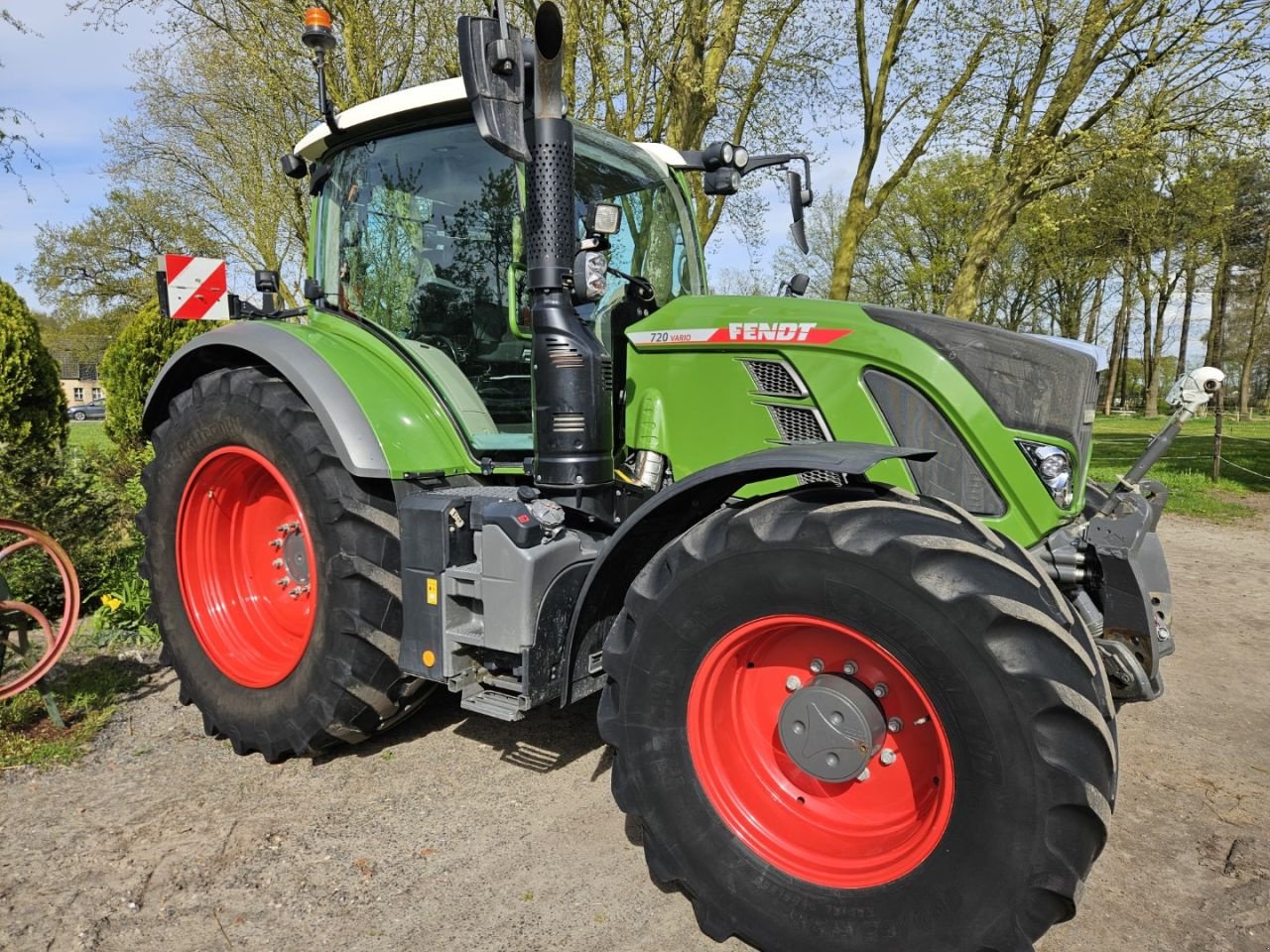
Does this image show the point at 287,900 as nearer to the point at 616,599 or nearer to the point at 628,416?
the point at 616,599

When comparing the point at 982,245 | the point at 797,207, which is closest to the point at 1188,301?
the point at 982,245

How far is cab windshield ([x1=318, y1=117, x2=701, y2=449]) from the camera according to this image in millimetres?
3264

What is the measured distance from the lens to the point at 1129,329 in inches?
1272

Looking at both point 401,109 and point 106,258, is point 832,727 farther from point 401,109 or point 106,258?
point 106,258

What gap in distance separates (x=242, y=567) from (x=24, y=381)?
382 cm

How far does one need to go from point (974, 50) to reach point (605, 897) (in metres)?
13.0

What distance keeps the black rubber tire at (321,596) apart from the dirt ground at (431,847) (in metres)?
0.20

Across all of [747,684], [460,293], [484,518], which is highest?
[460,293]

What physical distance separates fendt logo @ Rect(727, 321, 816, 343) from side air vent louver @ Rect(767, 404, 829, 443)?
23 cm

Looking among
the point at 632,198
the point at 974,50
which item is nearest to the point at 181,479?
the point at 632,198

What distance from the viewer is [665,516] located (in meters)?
2.61

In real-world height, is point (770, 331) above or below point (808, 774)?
above

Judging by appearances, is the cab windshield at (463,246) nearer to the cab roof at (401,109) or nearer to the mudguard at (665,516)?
the cab roof at (401,109)

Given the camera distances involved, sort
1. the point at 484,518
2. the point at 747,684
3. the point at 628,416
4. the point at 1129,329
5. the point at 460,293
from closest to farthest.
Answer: the point at 747,684 < the point at 484,518 < the point at 628,416 < the point at 460,293 < the point at 1129,329
